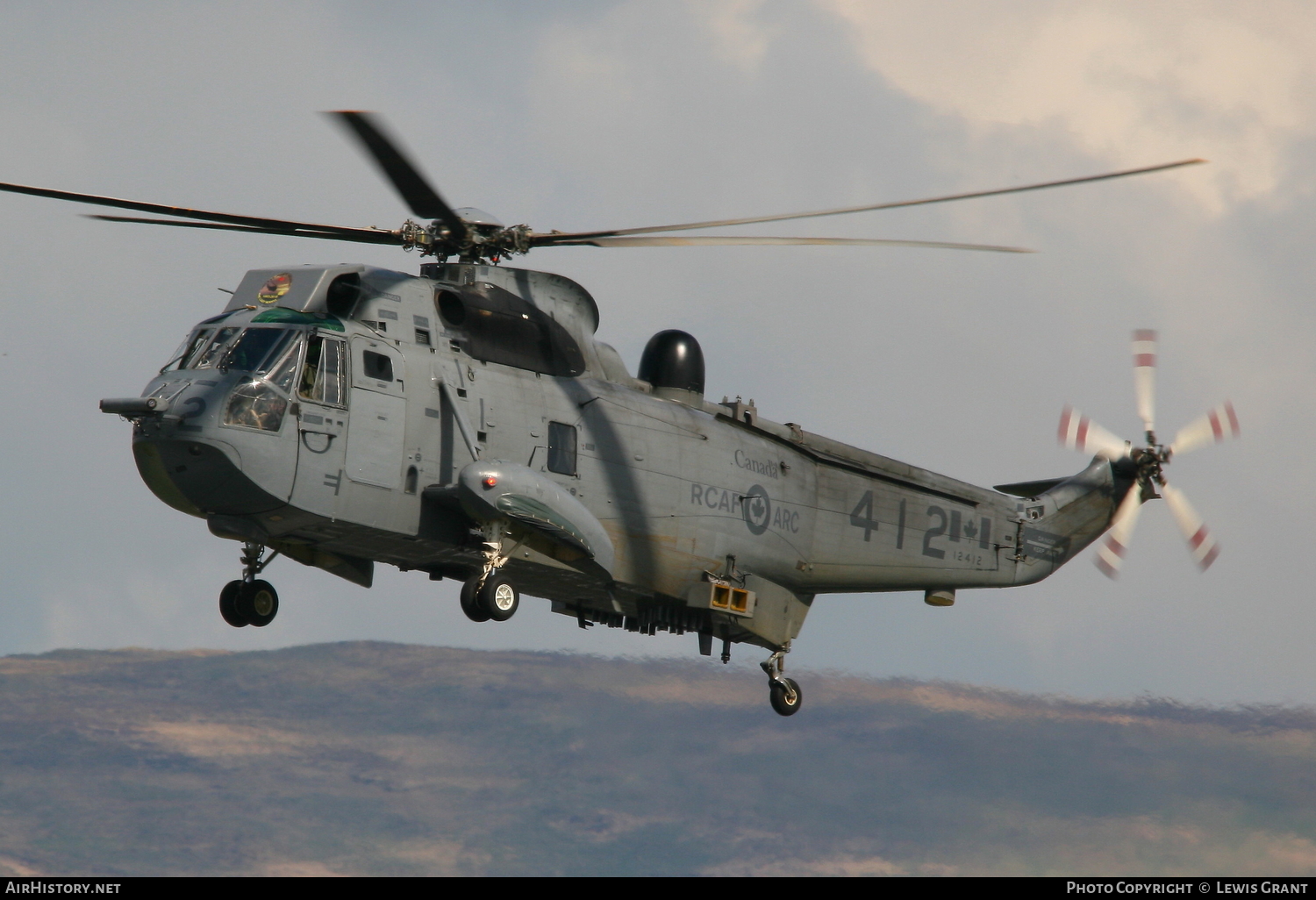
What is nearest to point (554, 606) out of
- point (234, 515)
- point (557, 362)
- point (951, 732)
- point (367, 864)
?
point (557, 362)

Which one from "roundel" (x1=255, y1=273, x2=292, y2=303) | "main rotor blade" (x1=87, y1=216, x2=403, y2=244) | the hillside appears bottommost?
the hillside

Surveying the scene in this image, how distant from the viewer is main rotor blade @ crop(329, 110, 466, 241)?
13719 mm

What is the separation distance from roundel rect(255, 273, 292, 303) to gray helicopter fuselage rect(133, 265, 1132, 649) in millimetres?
26

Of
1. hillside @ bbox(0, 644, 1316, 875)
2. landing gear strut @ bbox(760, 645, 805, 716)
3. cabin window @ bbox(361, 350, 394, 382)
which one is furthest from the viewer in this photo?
hillside @ bbox(0, 644, 1316, 875)

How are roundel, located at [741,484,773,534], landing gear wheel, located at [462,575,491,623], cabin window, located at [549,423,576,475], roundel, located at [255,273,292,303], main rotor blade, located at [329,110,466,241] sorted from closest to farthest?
main rotor blade, located at [329,110,466,241]
roundel, located at [255,273,292,303]
landing gear wheel, located at [462,575,491,623]
cabin window, located at [549,423,576,475]
roundel, located at [741,484,773,534]

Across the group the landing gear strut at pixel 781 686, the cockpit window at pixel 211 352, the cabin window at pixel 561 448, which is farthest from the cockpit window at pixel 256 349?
the landing gear strut at pixel 781 686

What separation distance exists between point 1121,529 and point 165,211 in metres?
14.7

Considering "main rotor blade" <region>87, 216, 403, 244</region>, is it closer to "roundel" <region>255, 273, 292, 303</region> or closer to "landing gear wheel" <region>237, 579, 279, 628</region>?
"roundel" <region>255, 273, 292, 303</region>

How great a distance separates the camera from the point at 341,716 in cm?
11862

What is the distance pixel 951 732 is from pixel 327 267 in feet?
98.1

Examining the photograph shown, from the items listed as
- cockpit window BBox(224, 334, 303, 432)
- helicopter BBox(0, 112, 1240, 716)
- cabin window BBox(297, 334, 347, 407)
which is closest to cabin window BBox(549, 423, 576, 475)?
helicopter BBox(0, 112, 1240, 716)

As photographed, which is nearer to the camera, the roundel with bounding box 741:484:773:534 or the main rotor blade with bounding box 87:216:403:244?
the main rotor blade with bounding box 87:216:403:244

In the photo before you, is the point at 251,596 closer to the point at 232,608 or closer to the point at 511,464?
the point at 232,608

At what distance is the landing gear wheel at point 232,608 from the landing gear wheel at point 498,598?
2554mm
